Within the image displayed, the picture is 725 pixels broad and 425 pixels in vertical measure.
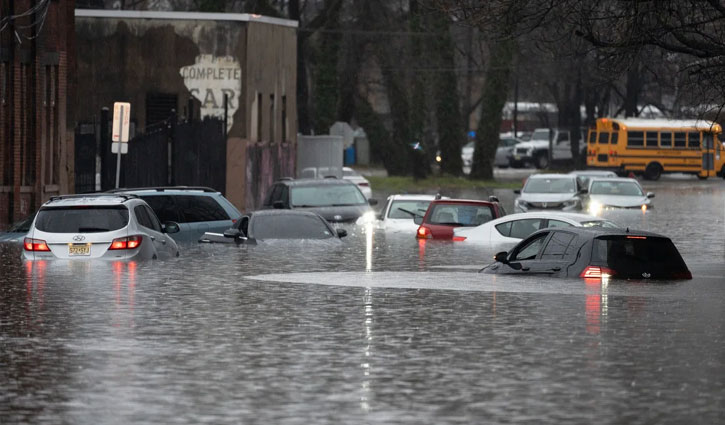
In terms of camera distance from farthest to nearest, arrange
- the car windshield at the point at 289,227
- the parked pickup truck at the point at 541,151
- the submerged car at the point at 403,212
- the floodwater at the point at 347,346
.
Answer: the parked pickup truck at the point at 541,151 < the submerged car at the point at 403,212 < the car windshield at the point at 289,227 < the floodwater at the point at 347,346

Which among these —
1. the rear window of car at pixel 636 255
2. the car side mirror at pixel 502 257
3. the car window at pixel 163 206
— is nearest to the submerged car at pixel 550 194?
the car window at pixel 163 206

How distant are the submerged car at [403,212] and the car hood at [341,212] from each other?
31.7 inches

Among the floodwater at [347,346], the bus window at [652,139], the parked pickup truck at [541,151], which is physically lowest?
the floodwater at [347,346]

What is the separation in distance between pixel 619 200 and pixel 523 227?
20262mm

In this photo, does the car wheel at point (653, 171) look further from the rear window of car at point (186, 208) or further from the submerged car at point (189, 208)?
the rear window of car at point (186, 208)

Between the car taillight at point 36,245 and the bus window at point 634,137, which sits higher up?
the bus window at point 634,137

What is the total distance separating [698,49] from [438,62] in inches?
2004

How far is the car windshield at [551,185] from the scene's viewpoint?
161 feet

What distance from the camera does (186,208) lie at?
31.7 meters

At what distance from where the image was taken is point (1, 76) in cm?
3725

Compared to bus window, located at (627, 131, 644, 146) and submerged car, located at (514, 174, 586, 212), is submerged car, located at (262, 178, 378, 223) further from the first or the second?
bus window, located at (627, 131, 644, 146)

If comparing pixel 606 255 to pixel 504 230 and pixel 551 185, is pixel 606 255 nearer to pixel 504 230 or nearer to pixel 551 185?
pixel 504 230

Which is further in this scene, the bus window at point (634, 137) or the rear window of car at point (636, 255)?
the bus window at point (634, 137)

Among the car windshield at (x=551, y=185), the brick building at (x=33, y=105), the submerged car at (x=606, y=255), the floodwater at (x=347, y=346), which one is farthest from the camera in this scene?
the car windshield at (x=551, y=185)
